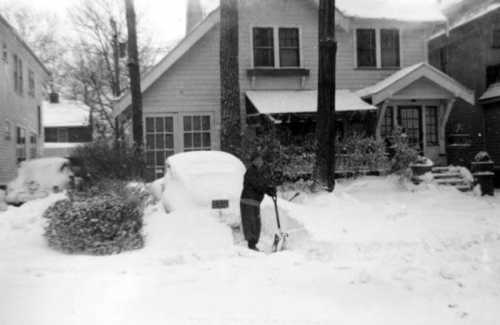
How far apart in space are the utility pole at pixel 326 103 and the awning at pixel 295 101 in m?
3.65

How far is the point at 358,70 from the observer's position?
18.1 metres

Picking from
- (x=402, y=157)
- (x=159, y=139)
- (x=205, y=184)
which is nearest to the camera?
(x=205, y=184)

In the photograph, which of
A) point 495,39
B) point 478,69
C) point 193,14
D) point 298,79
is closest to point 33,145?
point 193,14

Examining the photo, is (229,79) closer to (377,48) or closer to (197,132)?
(197,132)

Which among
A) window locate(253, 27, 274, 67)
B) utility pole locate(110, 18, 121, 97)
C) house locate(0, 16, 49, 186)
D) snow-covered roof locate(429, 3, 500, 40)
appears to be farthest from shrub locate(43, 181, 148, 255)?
utility pole locate(110, 18, 121, 97)

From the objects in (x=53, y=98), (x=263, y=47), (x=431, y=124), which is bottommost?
(x=431, y=124)

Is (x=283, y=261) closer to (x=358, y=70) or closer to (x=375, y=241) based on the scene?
(x=375, y=241)

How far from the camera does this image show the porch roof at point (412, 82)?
51.8 feet

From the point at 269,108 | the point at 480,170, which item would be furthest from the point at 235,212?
the point at 480,170

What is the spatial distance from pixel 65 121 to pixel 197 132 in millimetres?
31163

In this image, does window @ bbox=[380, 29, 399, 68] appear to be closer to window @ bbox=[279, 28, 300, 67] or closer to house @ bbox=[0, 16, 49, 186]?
window @ bbox=[279, 28, 300, 67]

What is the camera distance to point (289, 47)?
1781 centimetres

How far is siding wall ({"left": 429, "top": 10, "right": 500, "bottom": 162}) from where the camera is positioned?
1902 cm

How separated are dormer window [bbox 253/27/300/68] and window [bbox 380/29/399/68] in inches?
131
